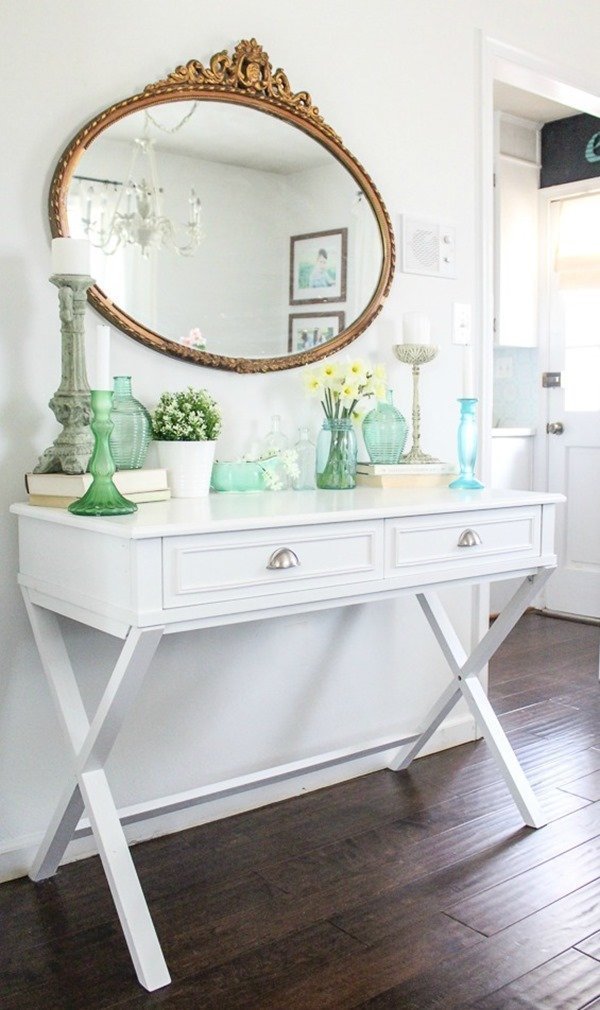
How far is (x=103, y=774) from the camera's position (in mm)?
1850

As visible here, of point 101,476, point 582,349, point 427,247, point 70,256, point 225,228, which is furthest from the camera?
point 582,349

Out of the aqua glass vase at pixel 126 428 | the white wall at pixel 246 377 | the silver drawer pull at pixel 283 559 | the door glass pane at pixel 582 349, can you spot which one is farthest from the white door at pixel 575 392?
the silver drawer pull at pixel 283 559

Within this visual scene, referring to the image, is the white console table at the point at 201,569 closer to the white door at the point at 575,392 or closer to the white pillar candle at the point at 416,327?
the white pillar candle at the point at 416,327

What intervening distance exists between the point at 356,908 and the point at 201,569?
0.84 metres

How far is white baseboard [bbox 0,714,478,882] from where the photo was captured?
6.91 feet

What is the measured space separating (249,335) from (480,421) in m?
0.97

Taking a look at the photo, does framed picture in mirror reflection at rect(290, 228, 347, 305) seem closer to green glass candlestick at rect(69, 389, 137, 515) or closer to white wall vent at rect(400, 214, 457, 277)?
white wall vent at rect(400, 214, 457, 277)

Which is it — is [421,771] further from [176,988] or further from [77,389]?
[77,389]

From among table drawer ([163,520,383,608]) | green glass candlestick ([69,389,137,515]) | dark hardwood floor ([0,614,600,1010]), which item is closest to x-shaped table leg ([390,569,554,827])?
dark hardwood floor ([0,614,600,1010])

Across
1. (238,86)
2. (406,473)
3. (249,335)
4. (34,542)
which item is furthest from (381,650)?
(238,86)

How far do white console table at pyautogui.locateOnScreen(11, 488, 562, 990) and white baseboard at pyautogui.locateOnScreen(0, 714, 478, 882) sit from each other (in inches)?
2.3

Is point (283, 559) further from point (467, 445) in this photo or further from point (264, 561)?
point (467, 445)

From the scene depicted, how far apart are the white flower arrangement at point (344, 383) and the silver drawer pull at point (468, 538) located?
1.47 feet

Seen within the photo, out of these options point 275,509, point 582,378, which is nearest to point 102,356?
point 275,509
